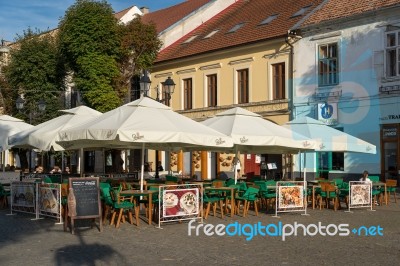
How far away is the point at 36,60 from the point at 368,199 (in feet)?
83.1

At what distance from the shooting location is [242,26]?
3153 centimetres

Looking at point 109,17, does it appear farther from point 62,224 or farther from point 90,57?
point 62,224

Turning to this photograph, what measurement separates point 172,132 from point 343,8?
15.2m

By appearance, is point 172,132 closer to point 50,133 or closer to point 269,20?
point 50,133

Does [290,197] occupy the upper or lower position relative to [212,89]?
lower

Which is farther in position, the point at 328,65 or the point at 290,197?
the point at 328,65

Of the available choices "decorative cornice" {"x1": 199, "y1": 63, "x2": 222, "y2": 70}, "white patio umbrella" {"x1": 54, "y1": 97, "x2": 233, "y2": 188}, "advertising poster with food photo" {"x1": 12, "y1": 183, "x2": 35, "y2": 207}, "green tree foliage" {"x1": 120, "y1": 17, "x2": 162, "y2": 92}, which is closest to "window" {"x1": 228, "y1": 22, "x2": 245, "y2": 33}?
"decorative cornice" {"x1": 199, "y1": 63, "x2": 222, "y2": 70}

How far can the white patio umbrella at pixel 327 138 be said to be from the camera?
1808cm

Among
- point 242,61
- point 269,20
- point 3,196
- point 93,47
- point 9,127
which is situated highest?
point 269,20

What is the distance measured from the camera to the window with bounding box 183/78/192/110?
3316 centimetres

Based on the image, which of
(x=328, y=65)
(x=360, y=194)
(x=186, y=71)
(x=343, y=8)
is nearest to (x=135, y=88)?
(x=186, y=71)

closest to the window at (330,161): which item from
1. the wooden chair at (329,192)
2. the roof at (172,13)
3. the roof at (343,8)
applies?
the roof at (343,8)

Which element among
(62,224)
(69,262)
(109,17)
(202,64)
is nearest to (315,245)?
(69,262)

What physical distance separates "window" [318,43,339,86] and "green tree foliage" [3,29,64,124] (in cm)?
1731
